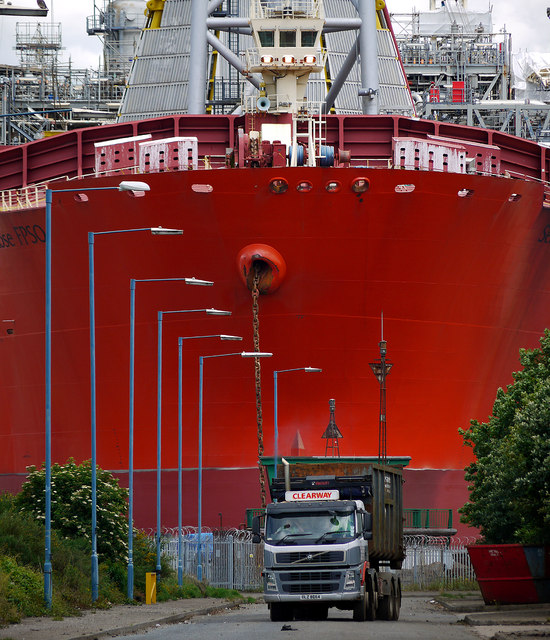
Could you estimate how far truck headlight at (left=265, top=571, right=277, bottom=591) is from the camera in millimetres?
23422

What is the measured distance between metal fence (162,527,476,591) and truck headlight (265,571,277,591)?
1369 cm

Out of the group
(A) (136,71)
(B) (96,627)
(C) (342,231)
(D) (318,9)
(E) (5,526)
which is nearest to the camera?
(B) (96,627)

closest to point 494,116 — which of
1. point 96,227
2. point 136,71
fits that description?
point 136,71

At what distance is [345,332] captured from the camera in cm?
3766

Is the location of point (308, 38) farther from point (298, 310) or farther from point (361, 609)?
point (361, 609)

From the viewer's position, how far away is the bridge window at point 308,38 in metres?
40.2

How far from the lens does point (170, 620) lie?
24266 millimetres

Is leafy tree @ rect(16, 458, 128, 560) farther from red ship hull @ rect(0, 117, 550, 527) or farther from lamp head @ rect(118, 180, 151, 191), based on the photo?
lamp head @ rect(118, 180, 151, 191)

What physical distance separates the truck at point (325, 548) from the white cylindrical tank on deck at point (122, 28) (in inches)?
2265

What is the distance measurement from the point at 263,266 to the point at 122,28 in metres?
45.0

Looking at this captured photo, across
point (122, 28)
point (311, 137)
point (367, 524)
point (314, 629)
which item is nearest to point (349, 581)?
point (367, 524)

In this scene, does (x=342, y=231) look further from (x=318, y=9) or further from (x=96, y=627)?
(x=96, y=627)

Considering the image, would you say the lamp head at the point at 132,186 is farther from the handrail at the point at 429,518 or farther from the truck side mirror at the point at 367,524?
the handrail at the point at 429,518

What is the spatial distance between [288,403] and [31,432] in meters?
8.66
